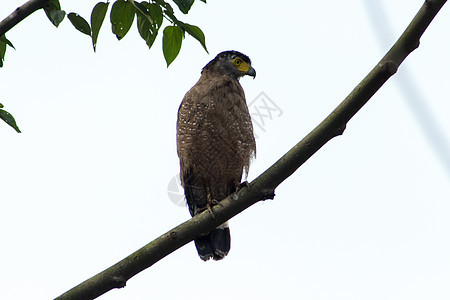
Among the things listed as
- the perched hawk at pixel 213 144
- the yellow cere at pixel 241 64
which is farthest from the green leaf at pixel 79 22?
A: the yellow cere at pixel 241 64

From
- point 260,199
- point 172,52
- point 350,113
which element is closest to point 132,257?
point 260,199

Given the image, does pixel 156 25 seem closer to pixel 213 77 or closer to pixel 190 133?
pixel 190 133

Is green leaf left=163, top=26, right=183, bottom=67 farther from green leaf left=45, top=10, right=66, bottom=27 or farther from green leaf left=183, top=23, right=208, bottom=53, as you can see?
green leaf left=45, top=10, right=66, bottom=27

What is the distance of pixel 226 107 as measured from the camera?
17.0 ft

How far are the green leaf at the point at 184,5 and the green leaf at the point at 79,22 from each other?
488mm

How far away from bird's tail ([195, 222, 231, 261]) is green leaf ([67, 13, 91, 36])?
3.03 meters

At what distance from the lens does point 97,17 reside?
2574mm

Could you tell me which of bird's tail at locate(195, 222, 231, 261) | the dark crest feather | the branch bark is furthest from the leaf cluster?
the dark crest feather

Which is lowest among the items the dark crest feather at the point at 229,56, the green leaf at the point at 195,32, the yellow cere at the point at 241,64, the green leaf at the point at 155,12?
the green leaf at the point at 195,32

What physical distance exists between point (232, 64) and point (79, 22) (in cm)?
334

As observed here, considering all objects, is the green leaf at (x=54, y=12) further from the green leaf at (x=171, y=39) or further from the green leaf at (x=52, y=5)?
the green leaf at (x=171, y=39)

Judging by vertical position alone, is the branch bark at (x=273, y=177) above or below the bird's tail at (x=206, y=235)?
below

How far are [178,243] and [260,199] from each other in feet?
1.79

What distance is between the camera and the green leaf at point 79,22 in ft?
8.68
